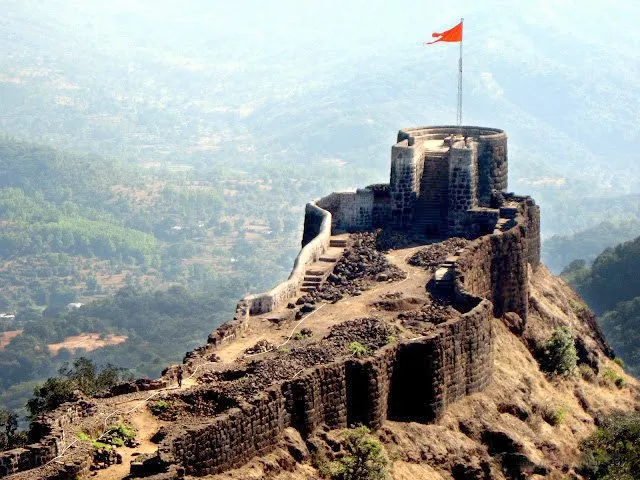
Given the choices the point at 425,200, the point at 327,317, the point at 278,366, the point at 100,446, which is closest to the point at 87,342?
the point at 425,200

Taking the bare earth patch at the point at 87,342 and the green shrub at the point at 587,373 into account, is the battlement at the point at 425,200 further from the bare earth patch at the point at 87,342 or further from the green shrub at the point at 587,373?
the bare earth patch at the point at 87,342

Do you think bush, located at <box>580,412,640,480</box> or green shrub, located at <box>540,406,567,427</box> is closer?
bush, located at <box>580,412,640,480</box>

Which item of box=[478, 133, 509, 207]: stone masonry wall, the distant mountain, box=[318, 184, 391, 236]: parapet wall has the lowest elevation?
the distant mountain

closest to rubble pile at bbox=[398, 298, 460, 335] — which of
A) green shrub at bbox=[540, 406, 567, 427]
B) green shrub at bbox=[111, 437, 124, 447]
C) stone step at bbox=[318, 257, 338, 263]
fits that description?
green shrub at bbox=[540, 406, 567, 427]

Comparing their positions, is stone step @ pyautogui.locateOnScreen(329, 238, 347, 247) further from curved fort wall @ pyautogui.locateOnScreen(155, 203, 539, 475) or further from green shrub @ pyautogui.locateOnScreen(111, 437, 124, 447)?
green shrub @ pyautogui.locateOnScreen(111, 437, 124, 447)

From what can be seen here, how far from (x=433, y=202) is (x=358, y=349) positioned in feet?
60.7

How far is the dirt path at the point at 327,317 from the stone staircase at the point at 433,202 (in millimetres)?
6066

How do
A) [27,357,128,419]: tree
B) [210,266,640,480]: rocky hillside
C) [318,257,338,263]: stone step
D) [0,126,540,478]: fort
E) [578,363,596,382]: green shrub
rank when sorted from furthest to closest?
[578,363,596,382]: green shrub, [318,257,338,263]: stone step, [27,357,128,419]: tree, [210,266,640,480]: rocky hillside, [0,126,540,478]: fort

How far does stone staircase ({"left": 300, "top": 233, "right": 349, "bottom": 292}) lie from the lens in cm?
4544

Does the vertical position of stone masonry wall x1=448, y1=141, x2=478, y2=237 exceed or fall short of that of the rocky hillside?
it exceeds it

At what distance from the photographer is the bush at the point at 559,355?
157 feet

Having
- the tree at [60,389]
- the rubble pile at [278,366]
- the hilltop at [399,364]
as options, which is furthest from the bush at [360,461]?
the tree at [60,389]

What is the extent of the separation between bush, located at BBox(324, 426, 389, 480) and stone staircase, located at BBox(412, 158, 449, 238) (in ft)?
64.4

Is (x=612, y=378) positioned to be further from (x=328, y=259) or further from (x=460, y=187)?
(x=328, y=259)
